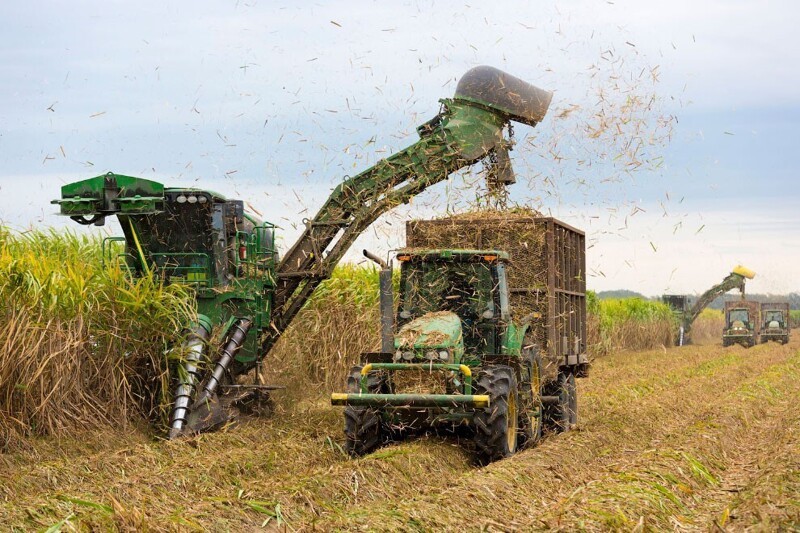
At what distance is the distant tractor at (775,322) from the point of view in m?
44.8

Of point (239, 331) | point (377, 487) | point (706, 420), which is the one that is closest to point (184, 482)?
point (377, 487)

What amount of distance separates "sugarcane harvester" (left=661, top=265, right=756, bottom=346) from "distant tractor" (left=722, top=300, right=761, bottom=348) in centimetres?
251

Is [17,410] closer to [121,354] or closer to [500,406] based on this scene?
[121,354]

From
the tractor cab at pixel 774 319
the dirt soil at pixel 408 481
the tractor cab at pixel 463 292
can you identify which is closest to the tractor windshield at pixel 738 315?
the tractor cab at pixel 774 319

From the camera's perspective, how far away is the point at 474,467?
1031 centimetres

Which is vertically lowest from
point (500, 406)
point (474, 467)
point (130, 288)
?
point (474, 467)

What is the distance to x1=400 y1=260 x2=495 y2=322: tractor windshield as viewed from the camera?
434 inches

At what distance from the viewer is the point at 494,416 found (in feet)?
32.8

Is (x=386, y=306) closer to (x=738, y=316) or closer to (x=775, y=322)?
(x=738, y=316)

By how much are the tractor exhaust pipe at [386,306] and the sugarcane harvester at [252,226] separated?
273 cm

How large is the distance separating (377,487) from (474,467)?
1937 millimetres

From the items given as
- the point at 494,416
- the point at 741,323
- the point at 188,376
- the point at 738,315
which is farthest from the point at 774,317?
the point at 494,416

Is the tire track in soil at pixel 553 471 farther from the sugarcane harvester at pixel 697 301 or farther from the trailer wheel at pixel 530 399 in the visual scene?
the sugarcane harvester at pixel 697 301

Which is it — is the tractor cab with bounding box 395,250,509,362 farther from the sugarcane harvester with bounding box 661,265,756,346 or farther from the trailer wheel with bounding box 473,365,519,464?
the sugarcane harvester with bounding box 661,265,756,346
